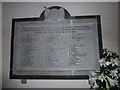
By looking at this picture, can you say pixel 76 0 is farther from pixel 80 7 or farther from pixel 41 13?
pixel 41 13

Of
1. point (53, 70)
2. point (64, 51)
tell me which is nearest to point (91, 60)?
point (64, 51)

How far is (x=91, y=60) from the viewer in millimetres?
1762

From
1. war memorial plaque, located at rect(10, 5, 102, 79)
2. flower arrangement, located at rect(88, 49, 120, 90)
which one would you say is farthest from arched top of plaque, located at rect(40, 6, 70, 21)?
flower arrangement, located at rect(88, 49, 120, 90)

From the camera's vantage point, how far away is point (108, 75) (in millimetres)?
1252

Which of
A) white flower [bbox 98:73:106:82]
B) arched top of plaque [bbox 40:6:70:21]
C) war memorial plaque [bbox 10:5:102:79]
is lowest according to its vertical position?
white flower [bbox 98:73:106:82]

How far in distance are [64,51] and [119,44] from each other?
563mm

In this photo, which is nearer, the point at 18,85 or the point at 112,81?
the point at 112,81

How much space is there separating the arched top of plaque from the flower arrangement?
0.70 m

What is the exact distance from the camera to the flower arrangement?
4.05 ft

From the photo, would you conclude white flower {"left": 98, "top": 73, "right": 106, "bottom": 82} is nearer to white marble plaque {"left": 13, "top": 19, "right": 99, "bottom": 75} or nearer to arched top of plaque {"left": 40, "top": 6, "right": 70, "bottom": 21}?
white marble plaque {"left": 13, "top": 19, "right": 99, "bottom": 75}

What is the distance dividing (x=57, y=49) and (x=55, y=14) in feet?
1.17

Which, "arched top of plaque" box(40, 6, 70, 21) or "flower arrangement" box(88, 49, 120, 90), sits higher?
"arched top of plaque" box(40, 6, 70, 21)

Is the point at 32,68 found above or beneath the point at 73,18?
beneath

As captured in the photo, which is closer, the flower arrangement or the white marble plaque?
the flower arrangement
